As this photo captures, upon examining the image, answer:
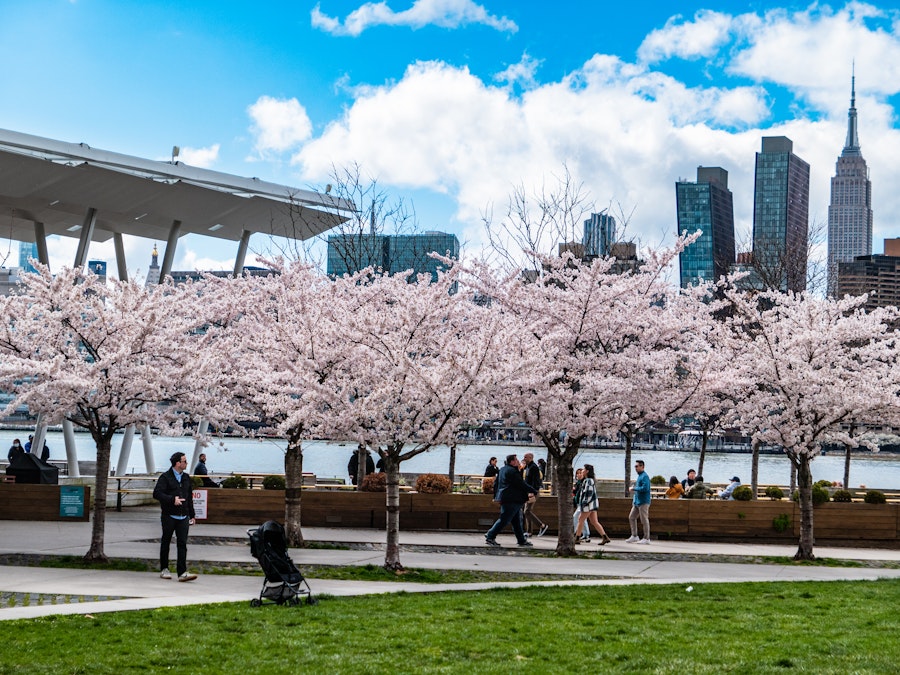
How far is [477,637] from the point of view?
10477 mm

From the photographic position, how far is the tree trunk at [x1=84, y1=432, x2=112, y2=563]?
16.2 meters

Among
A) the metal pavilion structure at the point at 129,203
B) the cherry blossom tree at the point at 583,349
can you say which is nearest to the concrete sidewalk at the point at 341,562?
the cherry blossom tree at the point at 583,349

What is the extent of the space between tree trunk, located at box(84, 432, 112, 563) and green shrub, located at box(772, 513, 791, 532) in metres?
14.1

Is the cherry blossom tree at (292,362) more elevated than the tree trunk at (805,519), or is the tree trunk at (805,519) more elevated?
the cherry blossom tree at (292,362)

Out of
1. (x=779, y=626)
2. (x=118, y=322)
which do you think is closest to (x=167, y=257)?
(x=118, y=322)

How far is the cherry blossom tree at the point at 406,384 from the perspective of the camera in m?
15.4

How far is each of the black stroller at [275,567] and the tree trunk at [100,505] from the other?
4721mm

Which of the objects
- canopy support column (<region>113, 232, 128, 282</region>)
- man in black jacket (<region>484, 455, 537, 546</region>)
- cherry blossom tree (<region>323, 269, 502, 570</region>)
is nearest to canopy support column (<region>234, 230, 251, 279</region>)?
canopy support column (<region>113, 232, 128, 282</region>)

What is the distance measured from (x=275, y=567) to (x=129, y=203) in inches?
921

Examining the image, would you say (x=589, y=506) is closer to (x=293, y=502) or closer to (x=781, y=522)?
(x=781, y=522)

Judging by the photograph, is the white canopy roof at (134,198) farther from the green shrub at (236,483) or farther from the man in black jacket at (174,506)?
the man in black jacket at (174,506)

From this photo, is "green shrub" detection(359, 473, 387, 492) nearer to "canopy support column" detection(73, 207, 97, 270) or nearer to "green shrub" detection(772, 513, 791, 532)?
"green shrub" detection(772, 513, 791, 532)

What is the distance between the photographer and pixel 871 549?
22.7 meters

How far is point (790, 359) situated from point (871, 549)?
6.15 meters
